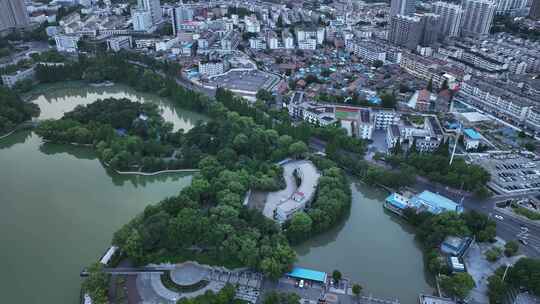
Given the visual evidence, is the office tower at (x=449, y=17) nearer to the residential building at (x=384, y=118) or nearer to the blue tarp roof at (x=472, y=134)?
the blue tarp roof at (x=472, y=134)

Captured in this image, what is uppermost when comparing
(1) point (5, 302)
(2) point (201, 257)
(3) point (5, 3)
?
(3) point (5, 3)

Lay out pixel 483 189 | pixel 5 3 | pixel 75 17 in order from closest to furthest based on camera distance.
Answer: pixel 483 189, pixel 5 3, pixel 75 17

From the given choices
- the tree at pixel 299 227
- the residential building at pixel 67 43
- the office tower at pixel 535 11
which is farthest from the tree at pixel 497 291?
the office tower at pixel 535 11

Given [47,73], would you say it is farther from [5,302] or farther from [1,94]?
[5,302]

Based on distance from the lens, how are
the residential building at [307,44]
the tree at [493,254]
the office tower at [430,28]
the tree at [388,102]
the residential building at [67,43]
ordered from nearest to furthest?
the tree at [493,254], the tree at [388,102], the office tower at [430,28], the residential building at [67,43], the residential building at [307,44]

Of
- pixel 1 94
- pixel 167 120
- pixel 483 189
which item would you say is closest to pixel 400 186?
pixel 483 189

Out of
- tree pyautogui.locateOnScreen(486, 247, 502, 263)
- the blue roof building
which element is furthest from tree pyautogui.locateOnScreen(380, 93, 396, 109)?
tree pyautogui.locateOnScreen(486, 247, 502, 263)
